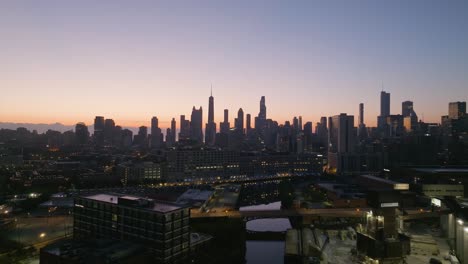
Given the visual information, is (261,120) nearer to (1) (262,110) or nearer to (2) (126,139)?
(1) (262,110)

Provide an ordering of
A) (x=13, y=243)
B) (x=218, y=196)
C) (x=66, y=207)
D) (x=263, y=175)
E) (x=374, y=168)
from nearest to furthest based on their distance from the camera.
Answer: (x=13, y=243) → (x=66, y=207) → (x=218, y=196) → (x=263, y=175) → (x=374, y=168)

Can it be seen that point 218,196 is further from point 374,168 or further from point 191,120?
point 191,120

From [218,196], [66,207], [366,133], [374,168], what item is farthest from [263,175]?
[366,133]

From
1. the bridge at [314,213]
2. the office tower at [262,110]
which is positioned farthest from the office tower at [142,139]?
the bridge at [314,213]

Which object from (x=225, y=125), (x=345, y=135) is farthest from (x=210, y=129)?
(x=345, y=135)

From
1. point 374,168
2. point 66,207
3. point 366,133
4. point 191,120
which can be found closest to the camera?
point 66,207

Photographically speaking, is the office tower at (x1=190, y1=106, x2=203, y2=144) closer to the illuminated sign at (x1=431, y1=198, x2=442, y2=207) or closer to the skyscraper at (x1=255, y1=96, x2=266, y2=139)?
the skyscraper at (x1=255, y1=96, x2=266, y2=139)

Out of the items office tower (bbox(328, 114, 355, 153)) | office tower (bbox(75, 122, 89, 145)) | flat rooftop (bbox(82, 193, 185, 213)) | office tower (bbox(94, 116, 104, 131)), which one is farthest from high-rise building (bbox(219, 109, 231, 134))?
flat rooftop (bbox(82, 193, 185, 213))
